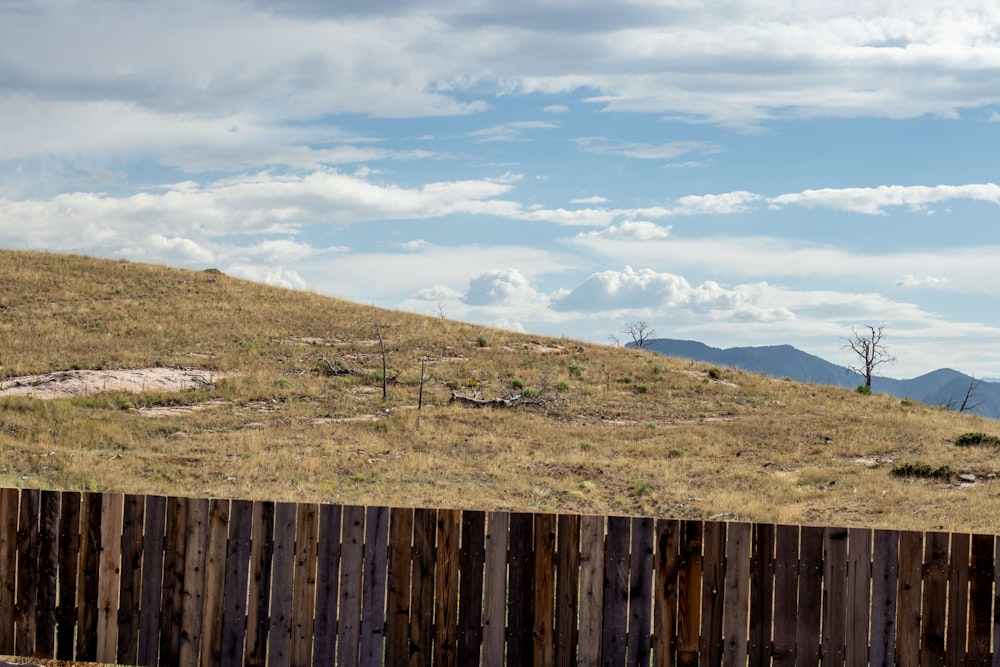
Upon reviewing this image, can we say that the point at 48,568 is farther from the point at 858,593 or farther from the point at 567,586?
the point at 858,593

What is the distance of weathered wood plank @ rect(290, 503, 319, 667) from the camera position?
324 inches

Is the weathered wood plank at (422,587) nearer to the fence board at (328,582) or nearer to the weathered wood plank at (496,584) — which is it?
the weathered wood plank at (496,584)

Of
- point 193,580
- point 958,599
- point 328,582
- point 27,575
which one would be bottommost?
point 27,575

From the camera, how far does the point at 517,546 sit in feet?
26.1

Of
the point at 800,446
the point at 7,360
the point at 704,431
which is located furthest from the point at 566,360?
the point at 7,360

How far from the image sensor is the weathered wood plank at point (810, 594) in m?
7.73

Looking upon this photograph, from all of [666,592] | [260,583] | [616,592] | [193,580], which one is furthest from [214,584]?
[666,592]

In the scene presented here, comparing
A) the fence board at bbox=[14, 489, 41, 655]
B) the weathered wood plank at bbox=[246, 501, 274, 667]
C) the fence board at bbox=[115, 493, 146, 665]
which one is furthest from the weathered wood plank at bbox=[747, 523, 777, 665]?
the fence board at bbox=[14, 489, 41, 655]

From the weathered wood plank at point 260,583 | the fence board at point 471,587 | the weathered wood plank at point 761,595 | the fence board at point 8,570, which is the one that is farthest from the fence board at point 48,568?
the weathered wood plank at point 761,595

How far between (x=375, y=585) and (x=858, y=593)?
4.01 meters

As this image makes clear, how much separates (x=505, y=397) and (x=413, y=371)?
216 inches

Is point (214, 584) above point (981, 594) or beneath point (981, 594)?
beneath

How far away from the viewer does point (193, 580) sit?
27.9ft

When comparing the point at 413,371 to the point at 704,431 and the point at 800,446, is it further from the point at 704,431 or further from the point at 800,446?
the point at 800,446
